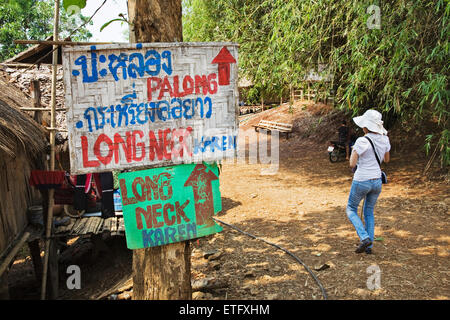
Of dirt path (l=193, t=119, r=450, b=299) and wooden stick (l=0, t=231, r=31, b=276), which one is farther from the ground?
wooden stick (l=0, t=231, r=31, b=276)

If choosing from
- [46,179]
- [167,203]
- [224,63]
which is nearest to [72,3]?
[224,63]

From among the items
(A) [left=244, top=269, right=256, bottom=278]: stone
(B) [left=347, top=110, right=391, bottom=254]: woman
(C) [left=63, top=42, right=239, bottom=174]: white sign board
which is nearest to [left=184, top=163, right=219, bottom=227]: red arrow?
(C) [left=63, top=42, right=239, bottom=174]: white sign board

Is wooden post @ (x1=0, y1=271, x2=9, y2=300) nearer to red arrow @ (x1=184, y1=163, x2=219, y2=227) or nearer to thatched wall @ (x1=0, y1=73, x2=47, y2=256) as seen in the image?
thatched wall @ (x1=0, y1=73, x2=47, y2=256)

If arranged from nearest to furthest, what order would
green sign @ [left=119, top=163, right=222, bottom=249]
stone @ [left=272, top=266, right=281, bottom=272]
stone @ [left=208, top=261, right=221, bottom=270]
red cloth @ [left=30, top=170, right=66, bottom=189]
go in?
1. green sign @ [left=119, top=163, right=222, bottom=249]
2. stone @ [left=272, top=266, right=281, bottom=272]
3. stone @ [left=208, top=261, right=221, bottom=270]
4. red cloth @ [left=30, top=170, right=66, bottom=189]

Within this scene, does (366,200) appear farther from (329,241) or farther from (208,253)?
(208,253)

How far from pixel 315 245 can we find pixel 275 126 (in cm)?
1115

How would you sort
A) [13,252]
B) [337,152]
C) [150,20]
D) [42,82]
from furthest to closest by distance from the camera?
1. [337,152]
2. [42,82]
3. [13,252]
4. [150,20]

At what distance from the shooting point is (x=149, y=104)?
248 centimetres

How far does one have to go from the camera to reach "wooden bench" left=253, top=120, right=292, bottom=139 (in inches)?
600

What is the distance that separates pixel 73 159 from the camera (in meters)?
2.35

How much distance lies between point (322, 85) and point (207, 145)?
6.68 metres

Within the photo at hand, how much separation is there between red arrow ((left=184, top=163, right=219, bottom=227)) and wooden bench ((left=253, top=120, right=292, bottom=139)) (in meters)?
12.8

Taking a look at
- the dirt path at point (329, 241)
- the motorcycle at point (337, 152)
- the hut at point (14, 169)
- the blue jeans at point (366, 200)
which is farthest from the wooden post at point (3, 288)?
the motorcycle at point (337, 152)

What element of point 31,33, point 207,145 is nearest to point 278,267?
point 207,145
